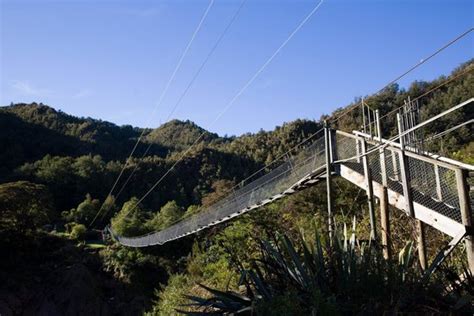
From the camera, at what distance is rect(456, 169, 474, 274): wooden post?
3.62m

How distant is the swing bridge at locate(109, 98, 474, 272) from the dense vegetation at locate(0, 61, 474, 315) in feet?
1.58

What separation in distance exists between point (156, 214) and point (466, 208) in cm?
2403

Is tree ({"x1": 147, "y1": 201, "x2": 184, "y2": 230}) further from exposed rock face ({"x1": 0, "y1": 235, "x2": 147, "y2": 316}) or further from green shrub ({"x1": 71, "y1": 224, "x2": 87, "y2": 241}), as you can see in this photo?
green shrub ({"x1": 71, "y1": 224, "x2": 87, "y2": 241})

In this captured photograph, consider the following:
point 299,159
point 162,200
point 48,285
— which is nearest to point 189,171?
point 162,200

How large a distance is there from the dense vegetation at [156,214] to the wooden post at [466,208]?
2.74ft

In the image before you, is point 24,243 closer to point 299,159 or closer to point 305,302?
point 299,159

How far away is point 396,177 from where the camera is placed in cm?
518

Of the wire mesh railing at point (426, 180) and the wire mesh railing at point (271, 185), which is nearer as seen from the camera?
the wire mesh railing at point (426, 180)

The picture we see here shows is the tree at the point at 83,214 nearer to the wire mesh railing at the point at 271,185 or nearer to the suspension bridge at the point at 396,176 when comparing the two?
the wire mesh railing at the point at 271,185

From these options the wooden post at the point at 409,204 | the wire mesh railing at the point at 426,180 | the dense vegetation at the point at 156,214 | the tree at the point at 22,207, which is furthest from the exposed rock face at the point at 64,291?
the wooden post at the point at 409,204

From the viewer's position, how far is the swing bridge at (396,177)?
150 inches

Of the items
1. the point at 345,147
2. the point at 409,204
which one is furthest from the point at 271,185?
the point at 409,204

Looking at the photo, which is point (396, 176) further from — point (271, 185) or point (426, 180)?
point (271, 185)

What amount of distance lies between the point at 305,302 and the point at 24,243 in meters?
22.1
